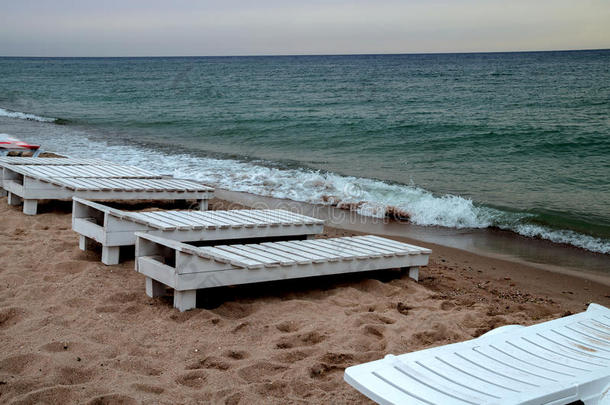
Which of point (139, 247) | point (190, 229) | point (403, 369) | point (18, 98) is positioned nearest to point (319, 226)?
point (190, 229)

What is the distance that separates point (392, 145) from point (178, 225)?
11923mm

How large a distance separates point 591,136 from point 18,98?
30489 millimetres

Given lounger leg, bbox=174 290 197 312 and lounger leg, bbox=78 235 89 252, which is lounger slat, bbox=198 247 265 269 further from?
lounger leg, bbox=78 235 89 252

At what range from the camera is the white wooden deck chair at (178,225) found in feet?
18.3

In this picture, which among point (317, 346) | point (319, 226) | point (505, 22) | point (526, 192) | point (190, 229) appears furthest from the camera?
point (505, 22)

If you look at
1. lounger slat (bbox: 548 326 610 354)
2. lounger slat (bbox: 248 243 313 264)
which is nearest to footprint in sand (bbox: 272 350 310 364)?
lounger slat (bbox: 248 243 313 264)

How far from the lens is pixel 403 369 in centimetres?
283

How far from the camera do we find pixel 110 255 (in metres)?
5.60

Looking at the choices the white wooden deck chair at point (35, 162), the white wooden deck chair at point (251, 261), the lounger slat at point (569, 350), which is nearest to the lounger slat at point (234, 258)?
the white wooden deck chair at point (251, 261)

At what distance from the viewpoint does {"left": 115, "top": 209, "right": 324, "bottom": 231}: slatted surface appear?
566cm

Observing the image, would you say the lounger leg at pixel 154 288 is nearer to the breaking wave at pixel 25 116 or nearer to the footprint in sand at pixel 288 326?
the footprint in sand at pixel 288 326

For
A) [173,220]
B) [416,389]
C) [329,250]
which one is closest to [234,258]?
[329,250]

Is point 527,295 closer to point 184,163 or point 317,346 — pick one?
point 317,346

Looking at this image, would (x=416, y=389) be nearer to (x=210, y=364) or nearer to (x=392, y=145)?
(x=210, y=364)
